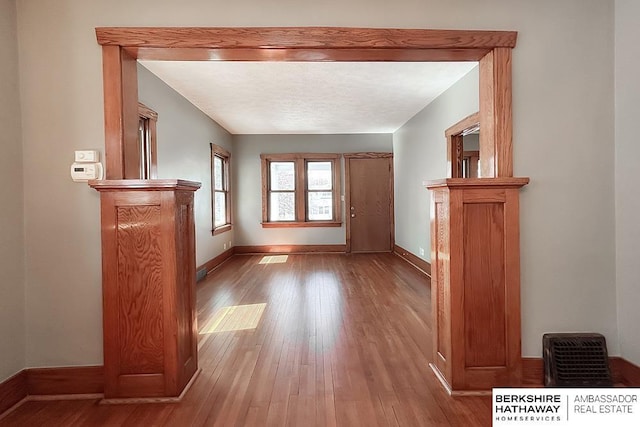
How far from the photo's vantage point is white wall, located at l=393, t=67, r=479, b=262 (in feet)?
14.4

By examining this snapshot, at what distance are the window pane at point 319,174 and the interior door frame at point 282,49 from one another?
232 inches

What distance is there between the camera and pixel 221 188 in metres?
7.33

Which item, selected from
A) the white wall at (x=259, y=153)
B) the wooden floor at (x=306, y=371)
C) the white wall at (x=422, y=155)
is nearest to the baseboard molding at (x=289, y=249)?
the white wall at (x=259, y=153)

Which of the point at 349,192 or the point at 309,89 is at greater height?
the point at 309,89

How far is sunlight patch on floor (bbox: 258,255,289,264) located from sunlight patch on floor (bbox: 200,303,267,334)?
9.65ft

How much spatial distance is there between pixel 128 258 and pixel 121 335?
1.43ft

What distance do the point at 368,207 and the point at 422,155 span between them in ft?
7.87

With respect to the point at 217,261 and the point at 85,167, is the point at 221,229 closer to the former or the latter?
the point at 217,261

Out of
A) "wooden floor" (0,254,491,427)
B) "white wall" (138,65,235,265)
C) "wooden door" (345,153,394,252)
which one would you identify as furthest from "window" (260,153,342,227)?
"wooden floor" (0,254,491,427)

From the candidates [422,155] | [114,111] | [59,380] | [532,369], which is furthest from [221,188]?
[532,369]

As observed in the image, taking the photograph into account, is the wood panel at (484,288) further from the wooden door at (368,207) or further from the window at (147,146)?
the wooden door at (368,207)

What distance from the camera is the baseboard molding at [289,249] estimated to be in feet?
26.6

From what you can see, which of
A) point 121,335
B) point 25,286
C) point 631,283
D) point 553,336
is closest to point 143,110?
point 25,286

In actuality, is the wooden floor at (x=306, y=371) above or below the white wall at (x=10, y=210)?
below
